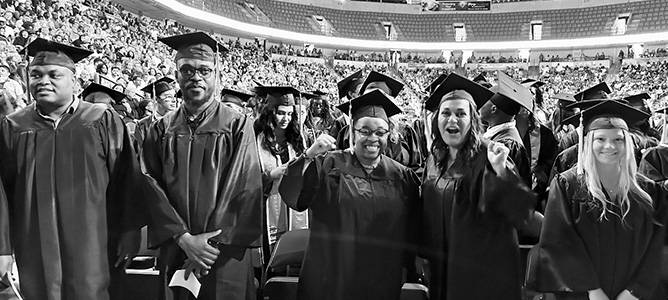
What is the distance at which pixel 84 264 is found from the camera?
7.76ft

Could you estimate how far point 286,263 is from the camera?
3.03 meters

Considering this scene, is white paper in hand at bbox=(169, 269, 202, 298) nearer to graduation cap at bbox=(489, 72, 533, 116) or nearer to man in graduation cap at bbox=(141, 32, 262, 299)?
man in graduation cap at bbox=(141, 32, 262, 299)

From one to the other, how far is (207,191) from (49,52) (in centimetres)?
96

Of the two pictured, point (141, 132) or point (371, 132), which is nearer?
point (371, 132)

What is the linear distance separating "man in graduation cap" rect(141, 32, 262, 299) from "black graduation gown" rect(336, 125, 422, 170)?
4.35 ft

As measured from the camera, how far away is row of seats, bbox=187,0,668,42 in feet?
103

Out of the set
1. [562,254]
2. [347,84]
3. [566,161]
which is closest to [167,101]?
[347,84]

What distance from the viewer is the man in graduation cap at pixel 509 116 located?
118 inches

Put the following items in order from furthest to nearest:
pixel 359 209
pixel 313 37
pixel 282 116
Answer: pixel 313 37 < pixel 282 116 < pixel 359 209

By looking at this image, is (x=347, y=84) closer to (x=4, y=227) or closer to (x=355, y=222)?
(x=355, y=222)

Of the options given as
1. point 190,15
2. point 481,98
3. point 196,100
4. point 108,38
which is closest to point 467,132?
point 481,98

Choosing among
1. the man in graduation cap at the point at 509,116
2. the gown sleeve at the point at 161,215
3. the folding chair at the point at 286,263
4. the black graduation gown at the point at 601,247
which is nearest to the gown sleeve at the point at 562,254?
the black graduation gown at the point at 601,247

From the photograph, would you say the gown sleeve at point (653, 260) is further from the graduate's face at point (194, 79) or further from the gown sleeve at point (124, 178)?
the gown sleeve at point (124, 178)

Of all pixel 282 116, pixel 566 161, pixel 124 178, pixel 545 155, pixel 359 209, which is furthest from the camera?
pixel 545 155
